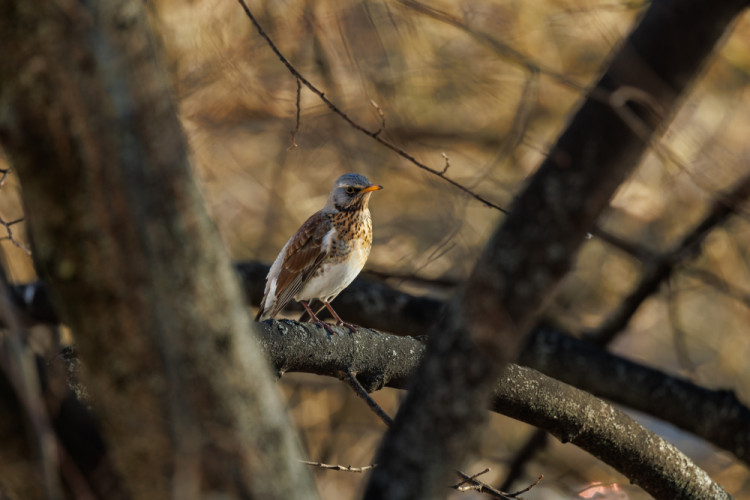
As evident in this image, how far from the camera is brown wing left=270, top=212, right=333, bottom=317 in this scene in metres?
5.16

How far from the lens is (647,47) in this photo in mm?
2229

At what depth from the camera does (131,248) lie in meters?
1.68

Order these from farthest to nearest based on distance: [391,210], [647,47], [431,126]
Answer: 1. [391,210]
2. [431,126]
3. [647,47]

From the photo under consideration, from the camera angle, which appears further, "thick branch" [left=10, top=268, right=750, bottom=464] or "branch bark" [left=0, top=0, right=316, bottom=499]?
"thick branch" [left=10, top=268, right=750, bottom=464]

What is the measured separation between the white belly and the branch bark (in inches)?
127

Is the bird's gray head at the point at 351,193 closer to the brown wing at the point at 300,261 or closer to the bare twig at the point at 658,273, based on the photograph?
the brown wing at the point at 300,261

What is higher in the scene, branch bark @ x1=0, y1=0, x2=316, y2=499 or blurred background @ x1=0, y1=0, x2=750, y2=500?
branch bark @ x1=0, y1=0, x2=316, y2=499

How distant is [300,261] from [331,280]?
0.30m

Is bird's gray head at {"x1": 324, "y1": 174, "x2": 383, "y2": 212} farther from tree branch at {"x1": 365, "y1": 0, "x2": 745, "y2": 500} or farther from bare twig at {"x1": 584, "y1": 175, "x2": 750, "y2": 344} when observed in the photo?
tree branch at {"x1": 365, "y1": 0, "x2": 745, "y2": 500}

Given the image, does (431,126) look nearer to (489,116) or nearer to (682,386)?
(489,116)

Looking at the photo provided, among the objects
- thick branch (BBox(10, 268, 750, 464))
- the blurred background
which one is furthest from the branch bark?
the blurred background

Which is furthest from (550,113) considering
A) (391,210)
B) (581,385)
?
(581,385)

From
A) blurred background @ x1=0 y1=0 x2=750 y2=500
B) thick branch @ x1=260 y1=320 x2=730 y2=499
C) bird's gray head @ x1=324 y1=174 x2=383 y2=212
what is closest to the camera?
thick branch @ x1=260 y1=320 x2=730 y2=499

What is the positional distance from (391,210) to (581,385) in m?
4.55
